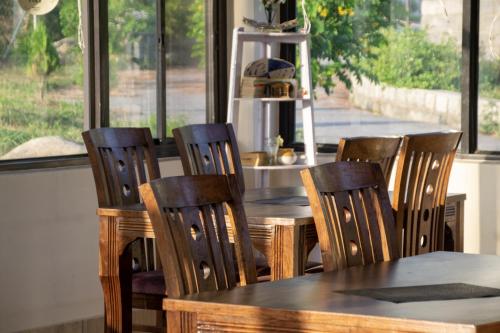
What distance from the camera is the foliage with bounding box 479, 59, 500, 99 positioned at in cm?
624

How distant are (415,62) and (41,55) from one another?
85.0 inches

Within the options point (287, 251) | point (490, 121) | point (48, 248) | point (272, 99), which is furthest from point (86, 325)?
point (490, 121)

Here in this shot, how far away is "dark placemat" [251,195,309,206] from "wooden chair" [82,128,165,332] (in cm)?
50

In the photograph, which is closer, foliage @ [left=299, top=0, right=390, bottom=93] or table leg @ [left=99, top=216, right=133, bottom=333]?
table leg @ [left=99, top=216, right=133, bottom=333]

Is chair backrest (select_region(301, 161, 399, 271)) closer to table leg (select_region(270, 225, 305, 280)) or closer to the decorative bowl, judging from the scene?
table leg (select_region(270, 225, 305, 280))

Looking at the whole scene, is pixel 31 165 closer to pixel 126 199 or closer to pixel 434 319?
pixel 126 199

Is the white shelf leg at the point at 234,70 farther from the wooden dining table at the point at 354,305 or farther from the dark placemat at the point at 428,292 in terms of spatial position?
the dark placemat at the point at 428,292

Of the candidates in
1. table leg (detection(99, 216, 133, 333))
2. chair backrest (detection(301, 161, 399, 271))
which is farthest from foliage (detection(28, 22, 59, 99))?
chair backrest (detection(301, 161, 399, 271))

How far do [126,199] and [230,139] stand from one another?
73 centimetres

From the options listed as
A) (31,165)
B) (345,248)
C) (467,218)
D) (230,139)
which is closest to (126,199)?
(230,139)

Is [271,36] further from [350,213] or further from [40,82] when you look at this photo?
[350,213]

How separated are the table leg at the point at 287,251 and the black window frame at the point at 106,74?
6.33 feet

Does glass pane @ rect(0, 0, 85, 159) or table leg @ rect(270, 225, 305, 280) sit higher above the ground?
glass pane @ rect(0, 0, 85, 159)

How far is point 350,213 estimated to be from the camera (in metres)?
3.37
